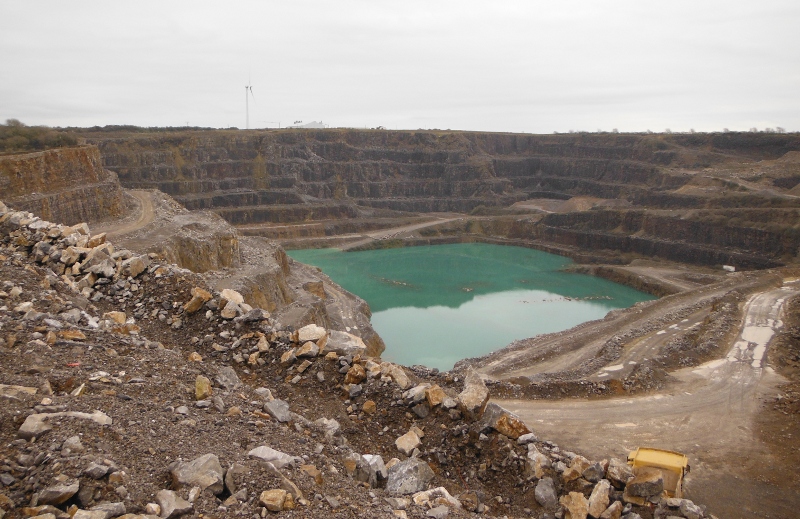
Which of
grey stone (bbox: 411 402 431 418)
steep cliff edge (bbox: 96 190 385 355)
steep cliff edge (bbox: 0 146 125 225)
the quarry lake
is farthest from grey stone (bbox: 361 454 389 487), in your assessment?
steep cliff edge (bbox: 0 146 125 225)

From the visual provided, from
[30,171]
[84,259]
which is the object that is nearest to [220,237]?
[30,171]

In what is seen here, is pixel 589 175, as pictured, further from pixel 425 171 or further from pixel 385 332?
pixel 385 332

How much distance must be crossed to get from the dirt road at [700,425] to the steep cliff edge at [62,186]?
92.0 feet

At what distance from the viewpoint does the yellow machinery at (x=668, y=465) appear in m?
9.95

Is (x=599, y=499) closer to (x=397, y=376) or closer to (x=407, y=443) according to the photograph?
(x=407, y=443)

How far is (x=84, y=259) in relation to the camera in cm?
1305

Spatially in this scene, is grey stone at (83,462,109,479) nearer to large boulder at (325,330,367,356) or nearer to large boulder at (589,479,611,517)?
large boulder at (325,330,367,356)

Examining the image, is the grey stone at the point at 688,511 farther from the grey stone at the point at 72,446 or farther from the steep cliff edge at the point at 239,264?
the steep cliff edge at the point at 239,264

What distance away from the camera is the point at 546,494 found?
8.42 metres

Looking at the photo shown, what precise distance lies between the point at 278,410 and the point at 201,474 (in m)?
2.60

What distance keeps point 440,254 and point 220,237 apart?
42.7m

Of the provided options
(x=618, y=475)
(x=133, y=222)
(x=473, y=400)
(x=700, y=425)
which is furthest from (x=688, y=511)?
(x=133, y=222)

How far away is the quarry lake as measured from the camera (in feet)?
119

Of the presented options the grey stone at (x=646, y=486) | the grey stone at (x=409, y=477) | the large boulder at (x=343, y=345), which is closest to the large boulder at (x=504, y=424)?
the grey stone at (x=409, y=477)
